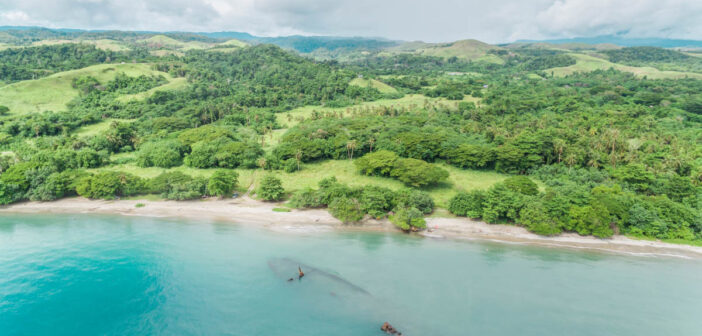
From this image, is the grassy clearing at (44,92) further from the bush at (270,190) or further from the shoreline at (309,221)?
the bush at (270,190)

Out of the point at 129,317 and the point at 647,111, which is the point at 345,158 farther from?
the point at 647,111

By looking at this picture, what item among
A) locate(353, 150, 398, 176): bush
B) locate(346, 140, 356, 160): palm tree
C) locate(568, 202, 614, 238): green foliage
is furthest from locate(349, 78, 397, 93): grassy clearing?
locate(568, 202, 614, 238): green foliage

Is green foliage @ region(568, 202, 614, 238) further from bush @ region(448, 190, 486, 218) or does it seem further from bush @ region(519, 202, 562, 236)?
bush @ region(448, 190, 486, 218)

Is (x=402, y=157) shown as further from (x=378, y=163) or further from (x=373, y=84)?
(x=373, y=84)

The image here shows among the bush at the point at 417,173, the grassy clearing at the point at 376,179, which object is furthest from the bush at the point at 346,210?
the bush at the point at 417,173

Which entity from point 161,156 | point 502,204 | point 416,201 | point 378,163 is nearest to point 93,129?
point 161,156
